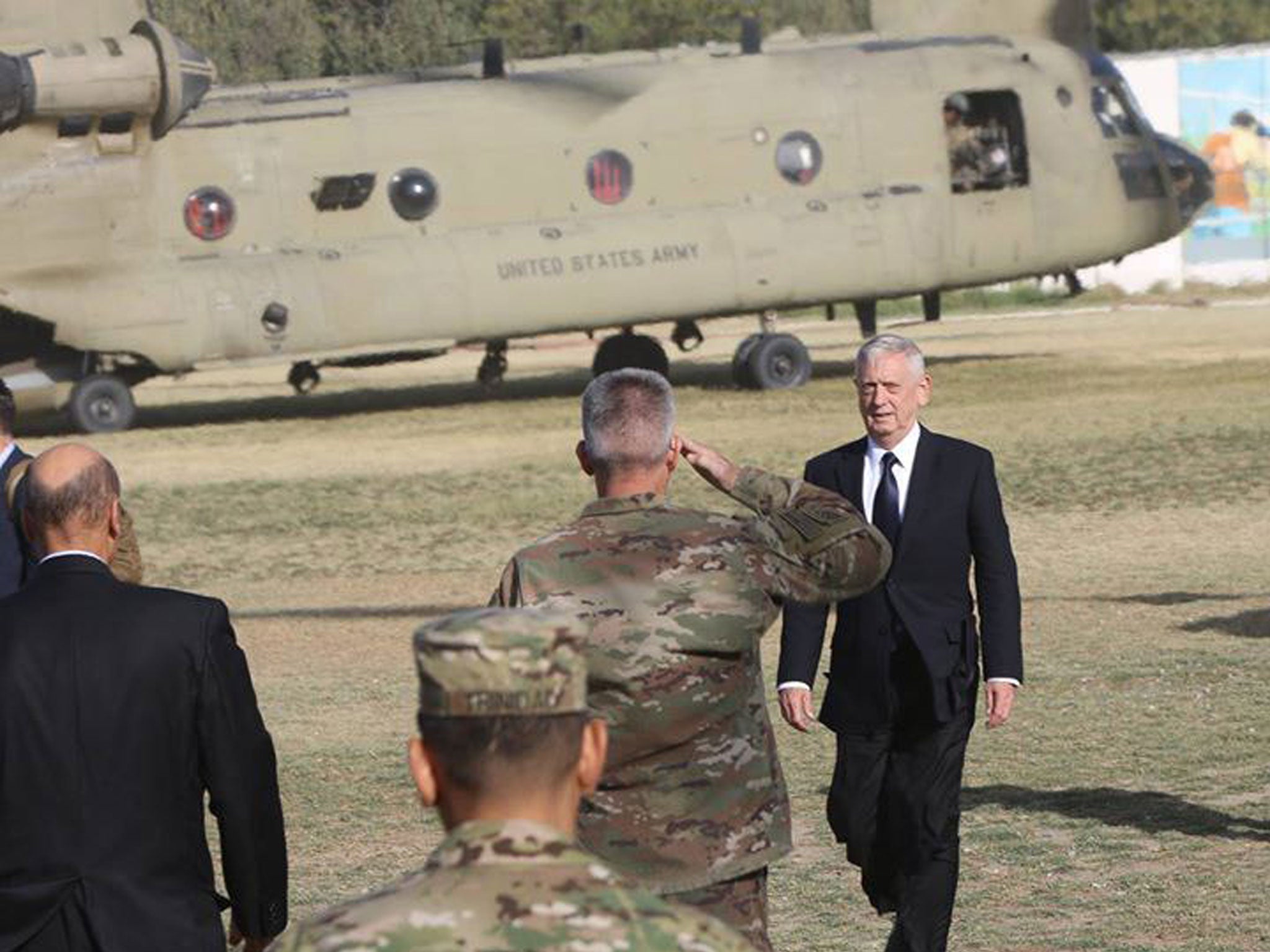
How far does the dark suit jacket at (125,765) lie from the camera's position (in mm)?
5891

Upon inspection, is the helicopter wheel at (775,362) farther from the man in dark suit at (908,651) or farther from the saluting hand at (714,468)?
the saluting hand at (714,468)

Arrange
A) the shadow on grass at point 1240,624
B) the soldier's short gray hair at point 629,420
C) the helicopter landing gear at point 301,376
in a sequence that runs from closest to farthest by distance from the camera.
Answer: the soldier's short gray hair at point 629,420 → the shadow on grass at point 1240,624 → the helicopter landing gear at point 301,376

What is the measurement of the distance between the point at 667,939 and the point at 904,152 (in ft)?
97.2

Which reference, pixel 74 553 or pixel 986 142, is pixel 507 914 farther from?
pixel 986 142

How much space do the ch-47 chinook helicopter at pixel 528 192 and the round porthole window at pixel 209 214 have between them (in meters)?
0.03

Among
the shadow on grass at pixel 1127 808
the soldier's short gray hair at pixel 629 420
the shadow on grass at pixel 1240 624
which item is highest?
the soldier's short gray hair at pixel 629 420

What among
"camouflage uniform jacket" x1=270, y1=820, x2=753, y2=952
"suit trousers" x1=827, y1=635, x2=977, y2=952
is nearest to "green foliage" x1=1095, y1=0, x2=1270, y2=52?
"suit trousers" x1=827, y1=635, x2=977, y2=952

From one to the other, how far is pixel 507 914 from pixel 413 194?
90.8ft

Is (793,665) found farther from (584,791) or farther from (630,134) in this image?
(630,134)

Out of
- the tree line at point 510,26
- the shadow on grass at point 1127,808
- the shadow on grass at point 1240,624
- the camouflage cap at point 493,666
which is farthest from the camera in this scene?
the tree line at point 510,26

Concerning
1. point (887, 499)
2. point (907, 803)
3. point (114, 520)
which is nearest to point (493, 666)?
point (114, 520)

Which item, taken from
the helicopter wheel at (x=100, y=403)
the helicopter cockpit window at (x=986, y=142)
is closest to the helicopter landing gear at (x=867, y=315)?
the helicopter cockpit window at (x=986, y=142)

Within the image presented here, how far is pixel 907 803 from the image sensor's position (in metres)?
8.28

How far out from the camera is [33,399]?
3059 centimetres
